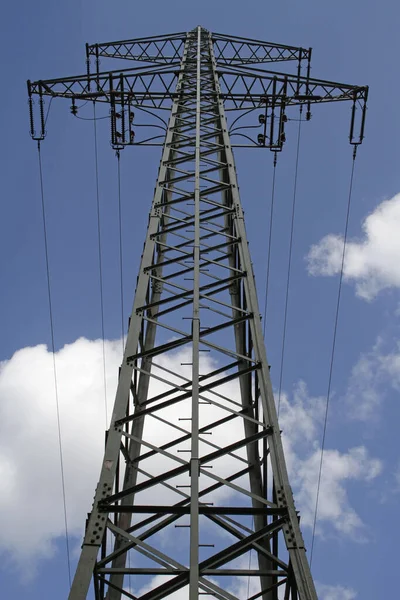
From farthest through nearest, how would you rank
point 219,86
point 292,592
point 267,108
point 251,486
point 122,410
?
1. point 267,108
2. point 219,86
3. point 251,486
4. point 122,410
5. point 292,592

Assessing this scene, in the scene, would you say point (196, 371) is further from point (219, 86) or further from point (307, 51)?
point (307, 51)

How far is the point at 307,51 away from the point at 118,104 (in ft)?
37.1

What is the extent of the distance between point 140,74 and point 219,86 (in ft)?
7.79

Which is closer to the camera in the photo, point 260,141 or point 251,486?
point 251,486

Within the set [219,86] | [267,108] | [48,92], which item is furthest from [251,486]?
[48,92]

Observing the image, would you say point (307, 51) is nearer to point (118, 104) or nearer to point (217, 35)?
point (217, 35)

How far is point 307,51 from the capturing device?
28.2 m

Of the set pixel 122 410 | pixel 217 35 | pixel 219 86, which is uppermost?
pixel 217 35

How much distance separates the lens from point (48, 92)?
2125cm

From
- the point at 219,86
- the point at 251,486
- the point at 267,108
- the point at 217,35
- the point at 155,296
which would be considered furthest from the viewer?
the point at 217,35

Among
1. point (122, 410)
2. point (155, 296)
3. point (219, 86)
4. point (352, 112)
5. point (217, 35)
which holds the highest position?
point (217, 35)

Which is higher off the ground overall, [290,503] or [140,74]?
[140,74]

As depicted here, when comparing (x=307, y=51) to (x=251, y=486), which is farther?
(x=307, y=51)

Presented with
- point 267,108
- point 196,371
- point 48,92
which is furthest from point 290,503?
point 48,92
